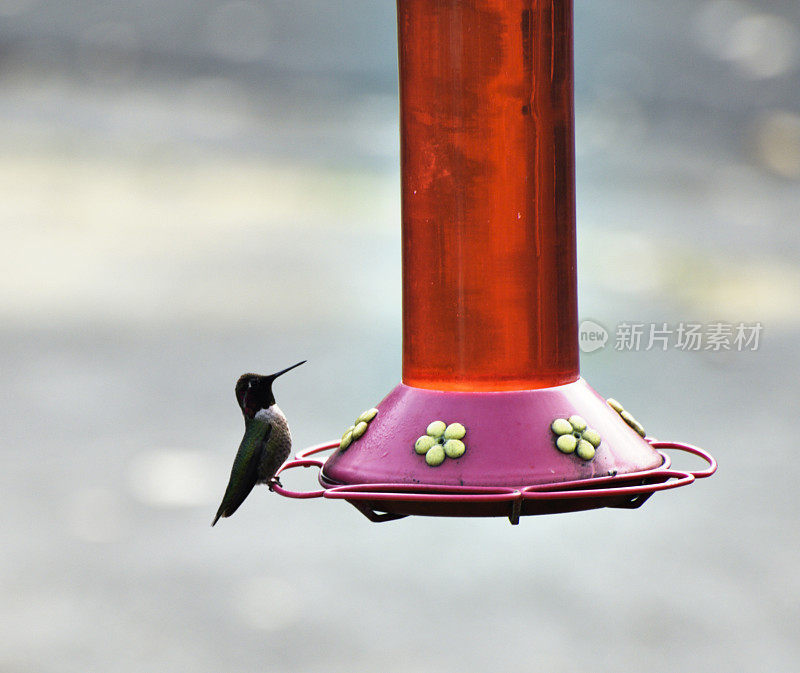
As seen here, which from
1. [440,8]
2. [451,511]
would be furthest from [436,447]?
[440,8]

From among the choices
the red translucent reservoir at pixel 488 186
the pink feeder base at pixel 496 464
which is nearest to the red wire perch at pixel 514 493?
the pink feeder base at pixel 496 464

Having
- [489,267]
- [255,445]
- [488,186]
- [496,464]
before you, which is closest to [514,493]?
[496,464]

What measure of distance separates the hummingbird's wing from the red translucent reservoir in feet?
1.42

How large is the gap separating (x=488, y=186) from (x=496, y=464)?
0.58 metres

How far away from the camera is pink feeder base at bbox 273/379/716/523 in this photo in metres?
1.81

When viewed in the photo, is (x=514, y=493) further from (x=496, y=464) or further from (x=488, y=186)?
(x=488, y=186)

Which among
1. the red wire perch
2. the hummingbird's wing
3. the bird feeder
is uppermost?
the bird feeder

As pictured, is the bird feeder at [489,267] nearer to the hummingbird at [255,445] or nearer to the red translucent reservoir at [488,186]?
the red translucent reservoir at [488,186]

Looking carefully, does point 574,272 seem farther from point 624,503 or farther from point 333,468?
point 333,468

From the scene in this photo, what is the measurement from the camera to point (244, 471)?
2.28 m

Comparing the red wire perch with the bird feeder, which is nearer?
the red wire perch

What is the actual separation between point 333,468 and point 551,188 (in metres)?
0.75

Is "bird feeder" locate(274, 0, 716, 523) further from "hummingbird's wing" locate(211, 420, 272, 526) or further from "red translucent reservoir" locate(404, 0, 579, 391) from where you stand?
"hummingbird's wing" locate(211, 420, 272, 526)

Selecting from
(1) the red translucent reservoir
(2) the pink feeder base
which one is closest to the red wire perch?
(2) the pink feeder base
